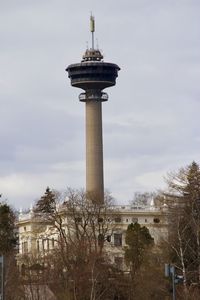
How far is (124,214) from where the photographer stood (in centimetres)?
14712

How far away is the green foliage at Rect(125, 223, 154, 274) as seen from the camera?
102887 millimetres

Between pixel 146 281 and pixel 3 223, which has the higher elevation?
pixel 3 223

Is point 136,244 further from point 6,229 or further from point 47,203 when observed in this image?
point 47,203

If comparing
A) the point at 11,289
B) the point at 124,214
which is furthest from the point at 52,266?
the point at 124,214

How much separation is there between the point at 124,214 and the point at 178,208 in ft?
225

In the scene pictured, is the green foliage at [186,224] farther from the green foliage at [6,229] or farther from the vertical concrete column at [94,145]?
the vertical concrete column at [94,145]

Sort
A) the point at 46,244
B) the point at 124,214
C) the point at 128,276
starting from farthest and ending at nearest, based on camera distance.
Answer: the point at 124,214 < the point at 46,244 < the point at 128,276

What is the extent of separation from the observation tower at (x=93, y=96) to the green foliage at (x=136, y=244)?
177 ft

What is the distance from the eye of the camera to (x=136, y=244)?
110125mm

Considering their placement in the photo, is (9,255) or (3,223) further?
(3,223)

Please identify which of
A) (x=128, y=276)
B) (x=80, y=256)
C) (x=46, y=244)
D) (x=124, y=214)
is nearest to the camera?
(x=80, y=256)

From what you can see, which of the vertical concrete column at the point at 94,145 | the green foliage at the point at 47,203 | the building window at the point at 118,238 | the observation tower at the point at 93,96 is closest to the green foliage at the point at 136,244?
the green foliage at the point at 47,203

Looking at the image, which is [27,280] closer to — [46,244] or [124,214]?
[46,244]

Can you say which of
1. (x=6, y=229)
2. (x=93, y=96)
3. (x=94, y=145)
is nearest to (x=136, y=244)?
(x=6, y=229)
